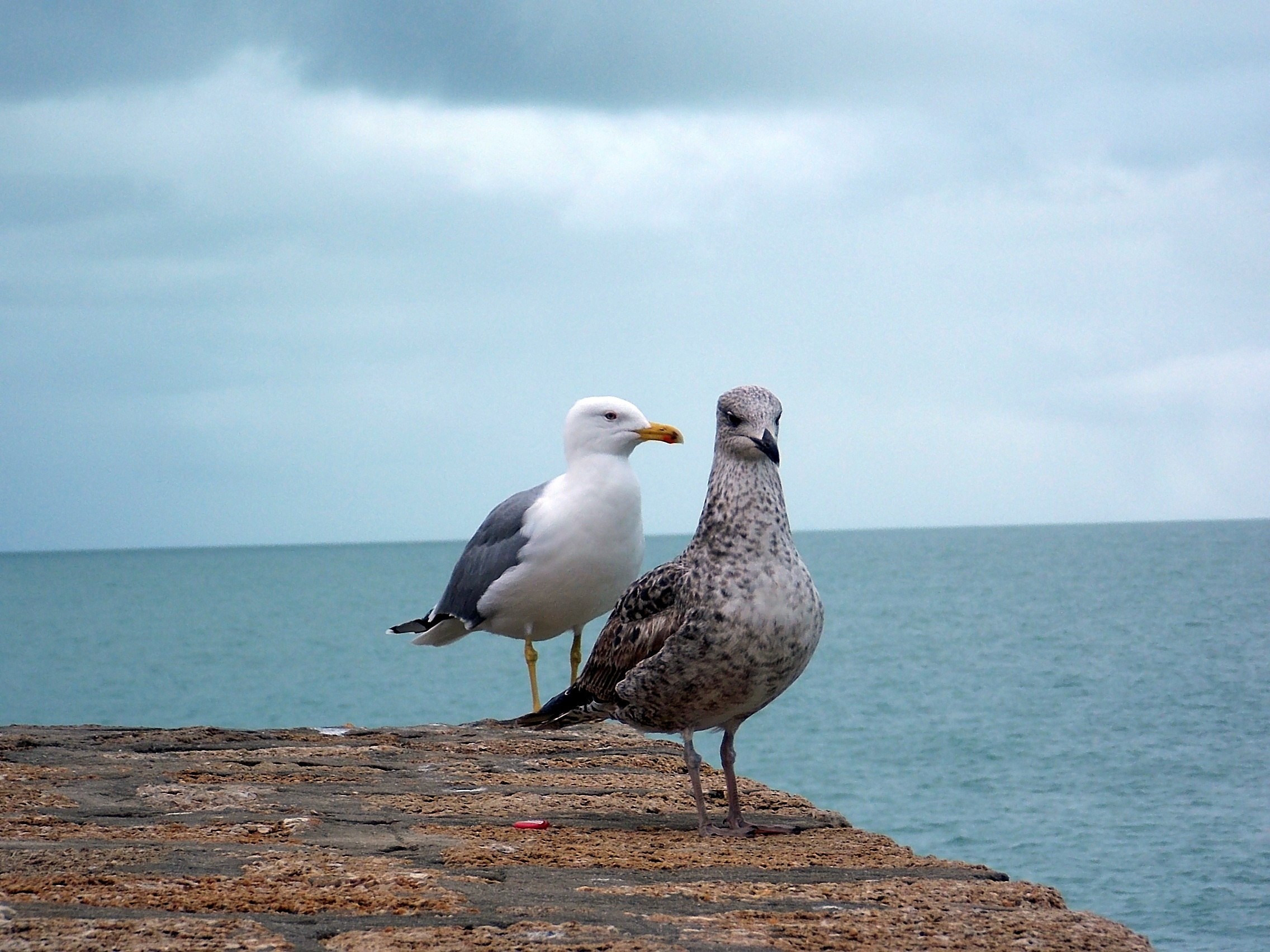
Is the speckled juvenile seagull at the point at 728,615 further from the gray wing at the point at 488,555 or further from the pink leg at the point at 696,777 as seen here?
the gray wing at the point at 488,555

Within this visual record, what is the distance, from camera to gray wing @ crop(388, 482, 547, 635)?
8.66m

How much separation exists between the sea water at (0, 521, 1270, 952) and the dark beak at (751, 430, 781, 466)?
15556mm

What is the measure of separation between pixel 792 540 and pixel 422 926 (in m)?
2.24

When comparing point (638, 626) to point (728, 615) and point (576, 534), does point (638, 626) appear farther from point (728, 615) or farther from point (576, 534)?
point (576, 534)

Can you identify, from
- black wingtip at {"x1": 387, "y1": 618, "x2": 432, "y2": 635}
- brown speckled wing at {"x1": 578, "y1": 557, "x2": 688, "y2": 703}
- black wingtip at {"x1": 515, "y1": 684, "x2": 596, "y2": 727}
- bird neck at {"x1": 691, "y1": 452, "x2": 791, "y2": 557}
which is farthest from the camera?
black wingtip at {"x1": 387, "y1": 618, "x2": 432, "y2": 635}

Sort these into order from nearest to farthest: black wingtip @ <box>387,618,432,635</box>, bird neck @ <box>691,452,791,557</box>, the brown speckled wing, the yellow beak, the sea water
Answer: bird neck @ <box>691,452,791,557</box> → the brown speckled wing → the yellow beak → black wingtip @ <box>387,618,432,635</box> → the sea water

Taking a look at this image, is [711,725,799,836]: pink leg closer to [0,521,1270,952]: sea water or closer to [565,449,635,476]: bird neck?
[565,449,635,476]: bird neck

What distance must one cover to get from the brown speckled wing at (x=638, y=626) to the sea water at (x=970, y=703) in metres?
15.1

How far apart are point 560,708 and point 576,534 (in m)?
2.43

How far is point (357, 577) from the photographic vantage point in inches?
5925

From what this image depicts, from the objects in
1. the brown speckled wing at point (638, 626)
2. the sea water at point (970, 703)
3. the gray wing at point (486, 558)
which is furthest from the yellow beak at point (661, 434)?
the sea water at point (970, 703)

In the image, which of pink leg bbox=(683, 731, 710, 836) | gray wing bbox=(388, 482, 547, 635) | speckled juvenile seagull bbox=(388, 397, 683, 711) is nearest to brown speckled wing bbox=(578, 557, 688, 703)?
pink leg bbox=(683, 731, 710, 836)

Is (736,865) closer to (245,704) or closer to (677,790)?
(677,790)

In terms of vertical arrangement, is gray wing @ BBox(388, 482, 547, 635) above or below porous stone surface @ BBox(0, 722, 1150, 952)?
above
